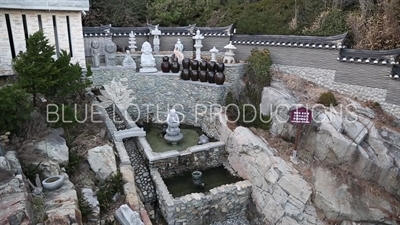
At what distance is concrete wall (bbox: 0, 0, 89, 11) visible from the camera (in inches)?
400

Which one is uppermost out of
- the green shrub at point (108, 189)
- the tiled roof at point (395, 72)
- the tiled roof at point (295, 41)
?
the tiled roof at point (295, 41)

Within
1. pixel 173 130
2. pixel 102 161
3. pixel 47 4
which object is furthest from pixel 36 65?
pixel 173 130

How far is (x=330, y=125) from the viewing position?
27.1 ft

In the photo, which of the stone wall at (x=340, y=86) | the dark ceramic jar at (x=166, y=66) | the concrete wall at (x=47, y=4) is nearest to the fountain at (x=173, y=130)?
the dark ceramic jar at (x=166, y=66)

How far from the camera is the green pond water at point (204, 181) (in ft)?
28.6

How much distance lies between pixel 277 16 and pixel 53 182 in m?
13.5

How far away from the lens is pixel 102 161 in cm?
757

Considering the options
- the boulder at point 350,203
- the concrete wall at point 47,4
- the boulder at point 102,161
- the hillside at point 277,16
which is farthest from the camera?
the hillside at point 277,16

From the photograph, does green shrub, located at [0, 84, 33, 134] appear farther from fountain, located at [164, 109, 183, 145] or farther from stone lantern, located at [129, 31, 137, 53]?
stone lantern, located at [129, 31, 137, 53]

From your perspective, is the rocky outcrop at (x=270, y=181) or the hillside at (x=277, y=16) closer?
the rocky outcrop at (x=270, y=181)

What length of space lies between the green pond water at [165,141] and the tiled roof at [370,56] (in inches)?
249

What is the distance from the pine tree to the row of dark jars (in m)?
6.16

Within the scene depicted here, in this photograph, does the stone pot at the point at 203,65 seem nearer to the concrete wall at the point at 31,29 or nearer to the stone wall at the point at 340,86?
the stone wall at the point at 340,86

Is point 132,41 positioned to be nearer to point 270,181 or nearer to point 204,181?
point 204,181
